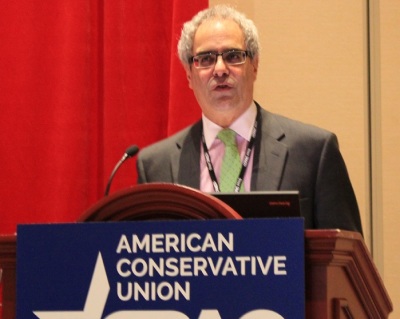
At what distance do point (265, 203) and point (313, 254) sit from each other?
0.27 m

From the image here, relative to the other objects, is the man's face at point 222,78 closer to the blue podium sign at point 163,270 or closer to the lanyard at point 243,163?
the lanyard at point 243,163

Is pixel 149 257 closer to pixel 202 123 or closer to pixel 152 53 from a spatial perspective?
pixel 202 123

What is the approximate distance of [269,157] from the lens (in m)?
2.75

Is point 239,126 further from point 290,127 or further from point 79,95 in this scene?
point 79,95

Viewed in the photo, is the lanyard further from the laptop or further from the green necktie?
the laptop

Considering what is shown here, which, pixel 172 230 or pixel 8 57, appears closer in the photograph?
pixel 172 230

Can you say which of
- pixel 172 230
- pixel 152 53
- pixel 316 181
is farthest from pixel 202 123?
pixel 172 230

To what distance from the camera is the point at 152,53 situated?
145 inches

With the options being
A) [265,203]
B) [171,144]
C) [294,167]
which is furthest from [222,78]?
[265,203]

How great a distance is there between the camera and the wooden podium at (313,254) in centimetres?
148

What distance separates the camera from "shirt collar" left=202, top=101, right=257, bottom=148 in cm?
288

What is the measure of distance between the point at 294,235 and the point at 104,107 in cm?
231

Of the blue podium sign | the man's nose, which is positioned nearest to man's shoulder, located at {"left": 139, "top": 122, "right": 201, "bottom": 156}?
the man's nose

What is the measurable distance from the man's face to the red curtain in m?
0.64
